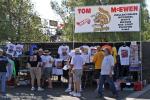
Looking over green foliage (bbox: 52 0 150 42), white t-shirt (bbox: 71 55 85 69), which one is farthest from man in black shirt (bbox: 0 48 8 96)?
green foliage (bbox: 52 0 150 42)

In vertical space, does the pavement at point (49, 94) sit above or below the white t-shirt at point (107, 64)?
below

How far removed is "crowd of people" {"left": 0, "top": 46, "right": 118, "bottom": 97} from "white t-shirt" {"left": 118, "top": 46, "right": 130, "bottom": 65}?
162 centimetres

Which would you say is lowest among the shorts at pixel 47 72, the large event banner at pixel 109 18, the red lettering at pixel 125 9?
the shorts at pixel 47 72

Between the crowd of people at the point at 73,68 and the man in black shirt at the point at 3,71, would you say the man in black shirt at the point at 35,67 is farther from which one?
the man in black shirt at the point at 3,71

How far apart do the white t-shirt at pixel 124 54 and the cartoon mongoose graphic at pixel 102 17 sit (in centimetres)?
137

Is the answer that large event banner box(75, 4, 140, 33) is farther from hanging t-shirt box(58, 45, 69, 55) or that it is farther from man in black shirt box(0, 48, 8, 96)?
man in black shirt box(0, 48, 8, 96)

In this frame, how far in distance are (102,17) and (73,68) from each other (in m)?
3.69

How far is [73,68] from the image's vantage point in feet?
56.7

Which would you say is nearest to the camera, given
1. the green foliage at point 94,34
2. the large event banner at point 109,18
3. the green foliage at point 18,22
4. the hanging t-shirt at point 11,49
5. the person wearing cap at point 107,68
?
the person wearing cap at point 107,68

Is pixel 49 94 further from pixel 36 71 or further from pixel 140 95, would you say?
pixel 140 95

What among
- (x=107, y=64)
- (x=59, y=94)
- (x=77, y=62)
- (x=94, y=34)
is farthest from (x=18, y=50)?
(x=94, y=34)

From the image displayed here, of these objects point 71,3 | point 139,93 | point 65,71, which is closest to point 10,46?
point 65,71

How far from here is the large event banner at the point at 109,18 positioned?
1941cm

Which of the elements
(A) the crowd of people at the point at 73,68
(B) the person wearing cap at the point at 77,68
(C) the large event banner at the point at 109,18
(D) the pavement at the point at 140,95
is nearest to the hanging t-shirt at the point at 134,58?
(C) the large event banner at the point at 109,18
